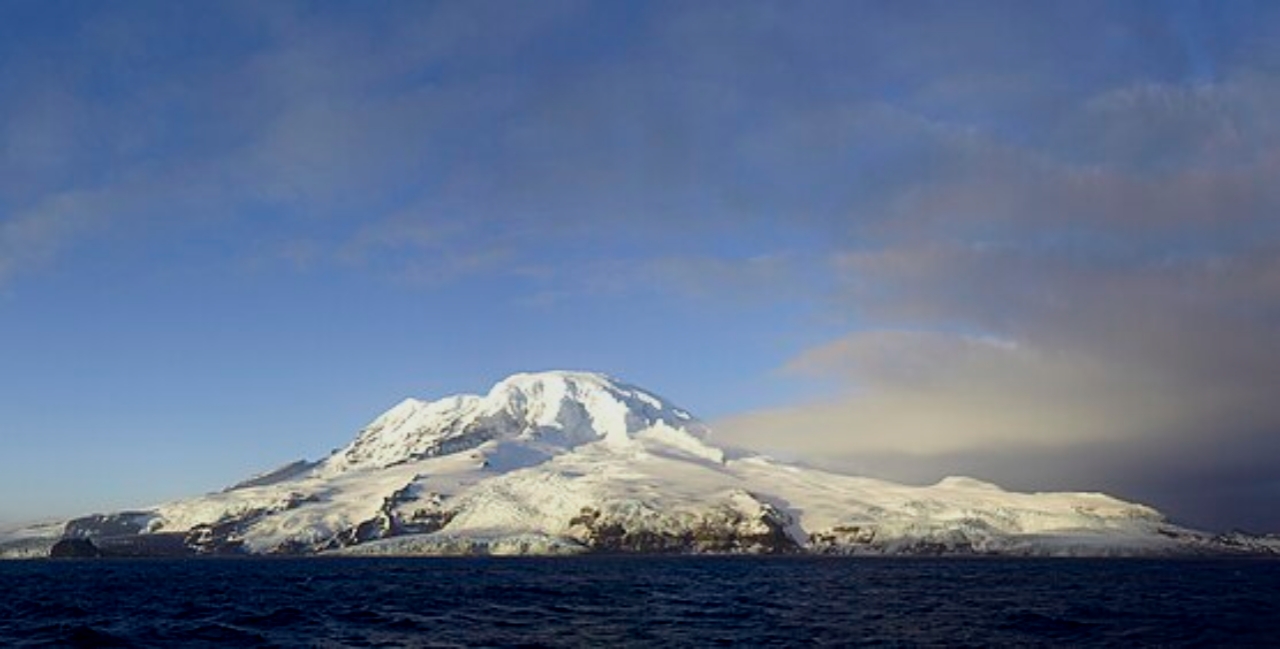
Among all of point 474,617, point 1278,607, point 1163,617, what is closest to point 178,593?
point 474,617

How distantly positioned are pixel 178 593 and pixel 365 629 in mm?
79119

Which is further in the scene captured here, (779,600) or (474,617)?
(779,600)

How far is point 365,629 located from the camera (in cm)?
7731

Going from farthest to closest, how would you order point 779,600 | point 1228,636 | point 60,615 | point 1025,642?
point 779,600 < point 60,615 < point 1228,636 < point 1025,642

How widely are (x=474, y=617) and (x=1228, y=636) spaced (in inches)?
2332

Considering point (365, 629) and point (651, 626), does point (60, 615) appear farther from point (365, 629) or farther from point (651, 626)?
point (651, 626)

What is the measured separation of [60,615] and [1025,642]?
8528 cm

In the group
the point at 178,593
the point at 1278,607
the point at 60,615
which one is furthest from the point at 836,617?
the point at 178,593

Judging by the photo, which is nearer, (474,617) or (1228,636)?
(1228,636)

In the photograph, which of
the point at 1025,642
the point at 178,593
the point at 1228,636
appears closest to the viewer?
the point at 1025,642

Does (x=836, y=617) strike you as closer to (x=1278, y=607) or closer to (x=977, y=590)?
(x=1278, y=607)

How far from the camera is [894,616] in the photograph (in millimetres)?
90000

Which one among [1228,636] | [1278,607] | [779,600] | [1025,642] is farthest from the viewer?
[779,600]

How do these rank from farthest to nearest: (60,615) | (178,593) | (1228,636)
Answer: (178,593) < (60,615) < (1228,636)
